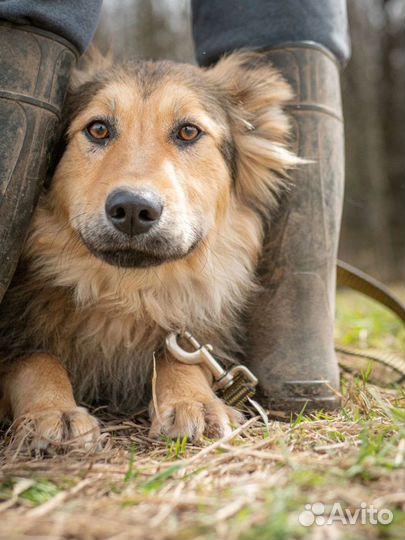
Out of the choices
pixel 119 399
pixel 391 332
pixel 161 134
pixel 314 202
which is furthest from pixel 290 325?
pixel 391 332

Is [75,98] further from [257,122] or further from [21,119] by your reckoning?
[257,122]

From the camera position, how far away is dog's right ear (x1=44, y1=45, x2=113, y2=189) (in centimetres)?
295

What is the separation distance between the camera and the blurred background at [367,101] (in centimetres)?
1098

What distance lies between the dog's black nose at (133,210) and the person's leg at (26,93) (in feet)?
1.38

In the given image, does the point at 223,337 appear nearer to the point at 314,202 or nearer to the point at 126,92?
the point at 314,202

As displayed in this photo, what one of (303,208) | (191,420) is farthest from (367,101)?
(191,420)

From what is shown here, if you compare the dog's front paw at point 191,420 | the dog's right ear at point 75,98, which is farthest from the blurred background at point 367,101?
the dog's front paw at point 191,420

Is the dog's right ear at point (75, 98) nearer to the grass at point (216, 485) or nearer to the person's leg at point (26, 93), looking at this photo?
the person's leg at point (26, 93)

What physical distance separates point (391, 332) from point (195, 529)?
3.60 m

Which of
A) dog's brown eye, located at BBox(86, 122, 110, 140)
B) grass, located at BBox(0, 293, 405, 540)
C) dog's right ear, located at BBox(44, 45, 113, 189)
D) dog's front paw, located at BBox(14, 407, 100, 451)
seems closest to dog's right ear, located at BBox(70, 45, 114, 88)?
dog's right ear, located at BBox(44, 45, 113, 189)

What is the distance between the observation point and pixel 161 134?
282 centimetres

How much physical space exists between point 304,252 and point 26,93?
1.42m

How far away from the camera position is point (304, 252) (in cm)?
302

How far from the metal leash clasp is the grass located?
0.35 metres
